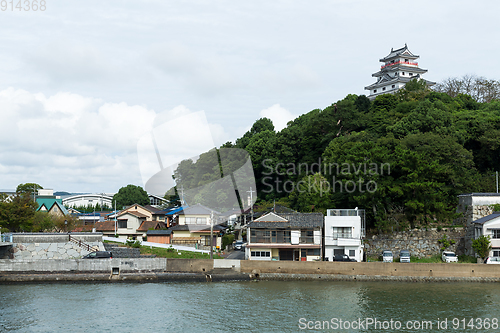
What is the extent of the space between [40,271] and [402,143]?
35.9 metres

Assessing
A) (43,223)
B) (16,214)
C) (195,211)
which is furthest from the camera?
(195,211)

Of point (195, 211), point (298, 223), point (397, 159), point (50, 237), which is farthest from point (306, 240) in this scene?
point (50, 237)

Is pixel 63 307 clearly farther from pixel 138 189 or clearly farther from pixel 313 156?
pixel 138 189

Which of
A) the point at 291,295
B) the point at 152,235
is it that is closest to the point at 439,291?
the point at 291,295

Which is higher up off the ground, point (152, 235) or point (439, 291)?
point (152, 235)

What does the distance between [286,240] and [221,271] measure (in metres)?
6.55

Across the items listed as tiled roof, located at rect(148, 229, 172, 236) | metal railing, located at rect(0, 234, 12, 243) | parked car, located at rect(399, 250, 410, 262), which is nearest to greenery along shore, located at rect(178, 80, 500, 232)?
parked car, located at rect(399, 250, 410, 262)

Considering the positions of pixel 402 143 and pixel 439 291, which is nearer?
pixel 439 291

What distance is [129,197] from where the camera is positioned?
9200 centimetres

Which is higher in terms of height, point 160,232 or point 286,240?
point 160,232

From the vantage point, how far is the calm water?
22.9 m

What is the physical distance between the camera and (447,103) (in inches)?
2328

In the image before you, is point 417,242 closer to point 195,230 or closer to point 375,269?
point 375,269
